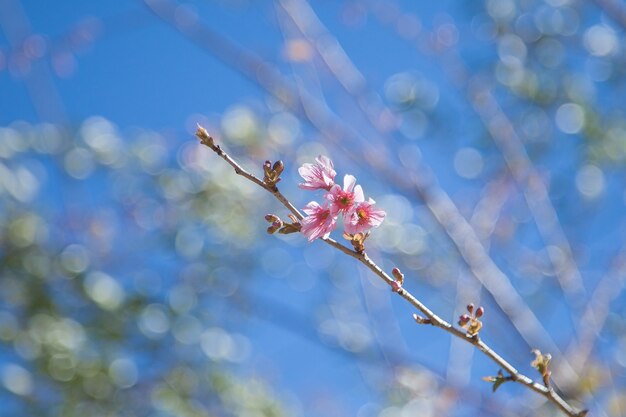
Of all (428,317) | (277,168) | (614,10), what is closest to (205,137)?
(277,168)

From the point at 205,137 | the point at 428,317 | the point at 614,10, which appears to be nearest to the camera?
the point at 428,317

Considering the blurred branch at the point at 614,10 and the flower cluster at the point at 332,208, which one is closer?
the flower cluster at the point at 332,208

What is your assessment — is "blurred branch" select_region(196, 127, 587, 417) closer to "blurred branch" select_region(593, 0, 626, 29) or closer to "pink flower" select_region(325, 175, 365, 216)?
"pink flower" select_region(325, 175, 365, 216)

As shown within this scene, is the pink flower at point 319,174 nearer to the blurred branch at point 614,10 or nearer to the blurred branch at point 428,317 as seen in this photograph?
the blurred branch at point 428,317

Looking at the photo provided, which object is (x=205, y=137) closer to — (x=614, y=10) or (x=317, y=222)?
(x=317, y=222)

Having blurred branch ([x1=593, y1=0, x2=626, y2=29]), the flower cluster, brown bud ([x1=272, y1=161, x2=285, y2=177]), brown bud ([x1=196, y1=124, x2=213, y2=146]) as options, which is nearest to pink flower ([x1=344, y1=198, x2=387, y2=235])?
the flower cluster

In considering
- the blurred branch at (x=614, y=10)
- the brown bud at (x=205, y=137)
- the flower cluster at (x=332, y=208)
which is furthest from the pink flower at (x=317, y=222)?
the blurred branch at (x=614, y=10)
